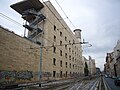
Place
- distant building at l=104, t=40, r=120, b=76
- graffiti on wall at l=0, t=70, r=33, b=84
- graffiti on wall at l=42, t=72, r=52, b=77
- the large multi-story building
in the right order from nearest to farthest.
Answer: graffiti on wall at l=0, t=70, r=33, b=84
the large multi-story building
graffiti on wall at l=42, t=72, r=52, b=77
distant building at l=104, t=40, r=120, b=76

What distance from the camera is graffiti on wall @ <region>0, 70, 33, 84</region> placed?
1600 cm

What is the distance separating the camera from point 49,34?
28359 millimetres

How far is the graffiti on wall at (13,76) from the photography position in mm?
16003

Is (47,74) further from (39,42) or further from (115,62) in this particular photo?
(115,62)

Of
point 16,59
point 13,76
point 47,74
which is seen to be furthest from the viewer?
point 47,74

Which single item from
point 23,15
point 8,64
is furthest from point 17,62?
point 23,15

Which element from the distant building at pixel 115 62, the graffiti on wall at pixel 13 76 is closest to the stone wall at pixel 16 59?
the graffiti on wall at pixel 13 76

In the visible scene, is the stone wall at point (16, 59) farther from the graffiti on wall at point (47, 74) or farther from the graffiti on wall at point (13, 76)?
the graffiti on wall at point (47, 74)

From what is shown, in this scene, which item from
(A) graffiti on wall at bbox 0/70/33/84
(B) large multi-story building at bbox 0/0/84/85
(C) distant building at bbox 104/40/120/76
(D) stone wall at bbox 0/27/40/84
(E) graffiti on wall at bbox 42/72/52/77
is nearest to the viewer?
(A) graffiti on wall at bbox 0/70/33/84

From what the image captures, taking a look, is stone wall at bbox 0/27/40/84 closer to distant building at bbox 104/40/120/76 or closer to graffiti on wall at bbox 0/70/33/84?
graffiti on wall at bbox 0/70/33/84

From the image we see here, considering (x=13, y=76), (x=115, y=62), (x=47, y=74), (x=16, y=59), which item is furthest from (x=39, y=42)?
(x=115, y=62)

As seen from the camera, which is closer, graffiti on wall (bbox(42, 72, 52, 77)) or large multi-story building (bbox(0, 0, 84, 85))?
large multi-story building (bbox(0, 0, 84, 85))

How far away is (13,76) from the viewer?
1756 cm

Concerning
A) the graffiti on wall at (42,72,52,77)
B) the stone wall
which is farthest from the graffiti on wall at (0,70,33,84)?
the graffiti on wall at (42,72,52,77)
